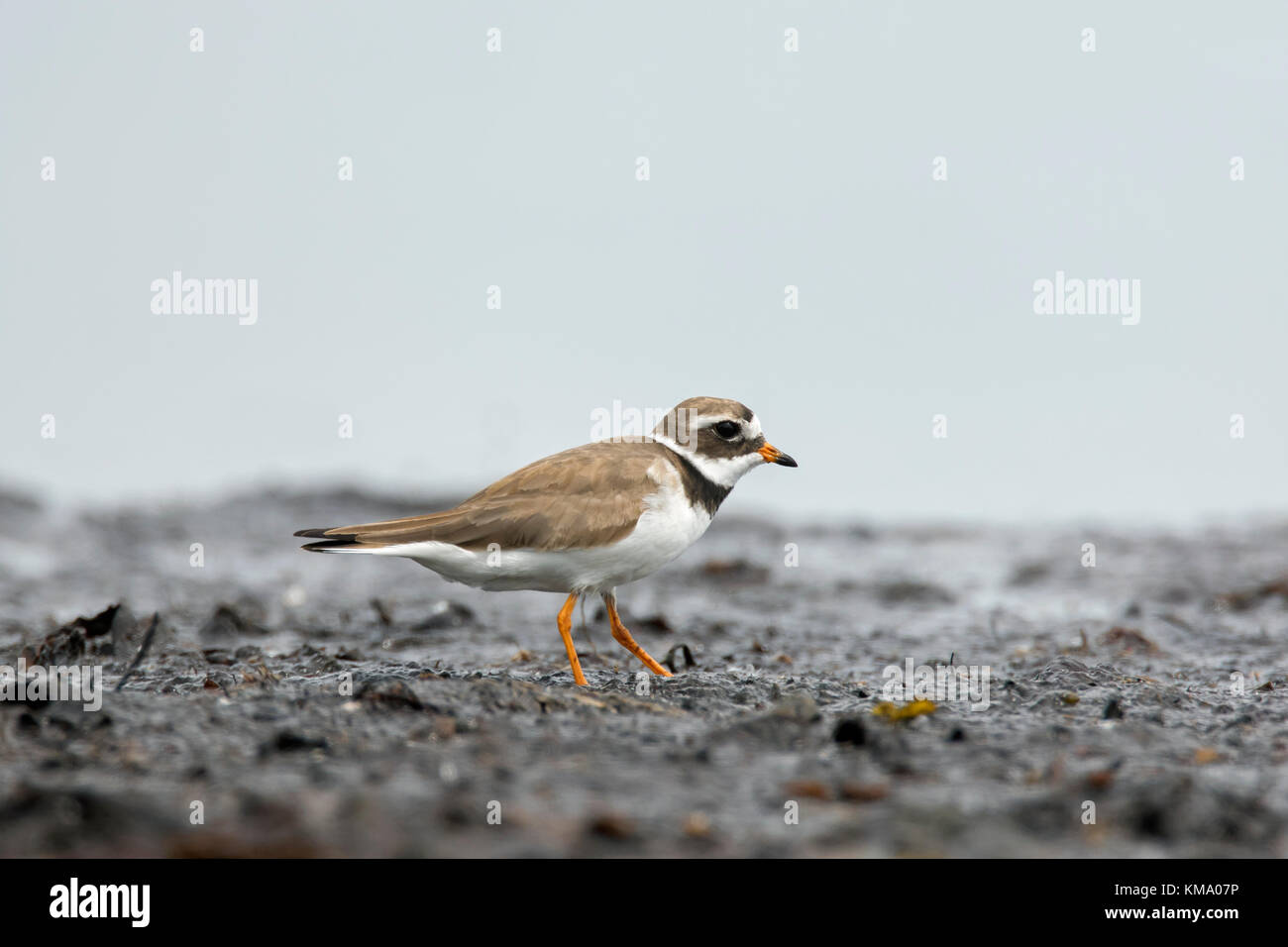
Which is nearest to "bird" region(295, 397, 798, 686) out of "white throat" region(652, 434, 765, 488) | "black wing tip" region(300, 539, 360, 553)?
"black wing tip" region(300, 539, 360, 553)

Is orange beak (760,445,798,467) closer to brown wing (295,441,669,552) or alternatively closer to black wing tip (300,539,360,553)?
brown wing (295,441,669,552)

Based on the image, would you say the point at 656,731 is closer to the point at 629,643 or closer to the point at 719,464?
the point at 629,643

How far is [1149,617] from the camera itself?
37.5ft

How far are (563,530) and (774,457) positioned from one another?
6.18 ft

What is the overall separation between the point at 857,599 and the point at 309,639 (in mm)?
6284

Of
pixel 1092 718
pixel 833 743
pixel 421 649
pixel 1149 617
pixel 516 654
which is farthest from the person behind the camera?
pixel 1149 617

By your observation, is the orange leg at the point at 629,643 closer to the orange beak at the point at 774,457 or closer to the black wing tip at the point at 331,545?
the orange beak at the point at 774,457

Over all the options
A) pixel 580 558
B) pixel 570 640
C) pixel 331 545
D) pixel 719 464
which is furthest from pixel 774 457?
pixel 331 545

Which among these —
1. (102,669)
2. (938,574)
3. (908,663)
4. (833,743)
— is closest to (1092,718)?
(833,743)

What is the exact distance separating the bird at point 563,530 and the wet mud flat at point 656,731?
71cm

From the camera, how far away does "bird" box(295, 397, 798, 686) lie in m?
7.07

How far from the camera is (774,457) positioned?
8.18 meters

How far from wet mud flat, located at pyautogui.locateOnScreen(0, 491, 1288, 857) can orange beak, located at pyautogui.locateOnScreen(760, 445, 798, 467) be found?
1.51m
